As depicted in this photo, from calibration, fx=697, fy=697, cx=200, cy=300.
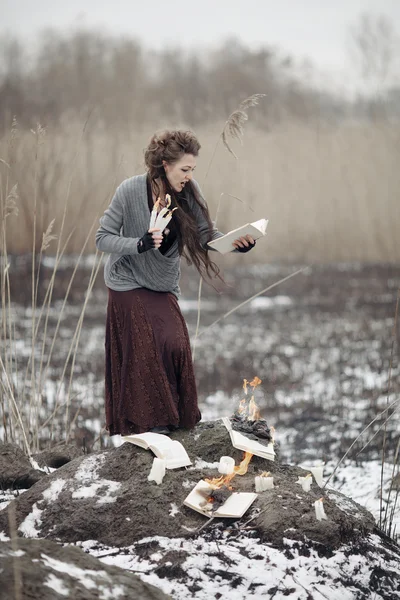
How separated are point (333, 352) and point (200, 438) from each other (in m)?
5.04

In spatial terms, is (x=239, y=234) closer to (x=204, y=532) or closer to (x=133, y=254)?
(x=133, y=254)

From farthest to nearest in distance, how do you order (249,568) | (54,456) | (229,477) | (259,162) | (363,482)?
(259,162)
(363,482)
(54,456)
(229,477)
(249,568)

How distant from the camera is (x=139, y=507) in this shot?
9.12 feet

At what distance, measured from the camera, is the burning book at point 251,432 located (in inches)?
123

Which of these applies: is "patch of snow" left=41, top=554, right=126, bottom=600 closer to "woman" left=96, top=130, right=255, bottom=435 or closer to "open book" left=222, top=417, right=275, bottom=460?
"open book" left=222, top=417, right=275, bottom=460

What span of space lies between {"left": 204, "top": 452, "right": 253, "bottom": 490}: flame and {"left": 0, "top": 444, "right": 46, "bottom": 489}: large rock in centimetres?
94

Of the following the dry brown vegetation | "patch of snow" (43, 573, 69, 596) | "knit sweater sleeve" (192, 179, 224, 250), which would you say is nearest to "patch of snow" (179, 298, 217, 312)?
the dry brown vegetation

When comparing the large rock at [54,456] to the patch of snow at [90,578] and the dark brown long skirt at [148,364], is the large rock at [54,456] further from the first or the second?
the patch of snow at [90,578]

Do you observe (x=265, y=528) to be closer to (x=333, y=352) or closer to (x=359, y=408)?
(x=359, y=408)

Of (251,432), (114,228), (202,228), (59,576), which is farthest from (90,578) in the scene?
(202,228)

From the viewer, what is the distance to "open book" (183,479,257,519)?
2.71 metres

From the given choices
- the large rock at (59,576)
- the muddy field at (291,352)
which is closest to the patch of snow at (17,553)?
the large rock at (59,576)

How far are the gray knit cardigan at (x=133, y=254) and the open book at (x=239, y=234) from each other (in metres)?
0.24

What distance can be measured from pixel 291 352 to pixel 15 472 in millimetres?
5218
